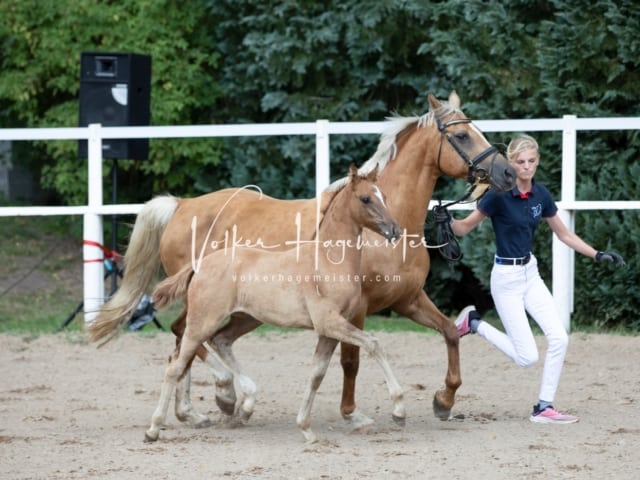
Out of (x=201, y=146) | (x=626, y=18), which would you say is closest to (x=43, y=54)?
(x=201, y=146)

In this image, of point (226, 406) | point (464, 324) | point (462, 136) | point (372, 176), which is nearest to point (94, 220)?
point (226, 406)

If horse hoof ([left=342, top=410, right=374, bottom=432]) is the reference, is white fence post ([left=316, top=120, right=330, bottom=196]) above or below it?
above

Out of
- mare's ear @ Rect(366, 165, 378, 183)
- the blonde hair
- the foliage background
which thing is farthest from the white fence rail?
mare's ear @ Rect(366, 165, 378, 183)

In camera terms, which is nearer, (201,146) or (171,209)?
(171,209)

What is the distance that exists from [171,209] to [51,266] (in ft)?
27.8

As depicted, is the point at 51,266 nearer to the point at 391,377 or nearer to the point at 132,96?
the point at 132,96

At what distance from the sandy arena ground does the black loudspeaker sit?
2.36 meters

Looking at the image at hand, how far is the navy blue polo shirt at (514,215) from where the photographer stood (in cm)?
648

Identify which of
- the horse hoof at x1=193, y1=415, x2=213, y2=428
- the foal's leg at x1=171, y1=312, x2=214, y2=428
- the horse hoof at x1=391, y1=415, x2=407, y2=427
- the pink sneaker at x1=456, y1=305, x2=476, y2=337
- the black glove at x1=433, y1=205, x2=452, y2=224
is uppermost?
the black glove at x1=433, y1=205, x2=452, y2=224

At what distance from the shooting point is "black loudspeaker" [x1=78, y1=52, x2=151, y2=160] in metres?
11.2

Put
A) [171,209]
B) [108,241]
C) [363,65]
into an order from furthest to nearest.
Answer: [108,241] → [363,65] → [171,209]

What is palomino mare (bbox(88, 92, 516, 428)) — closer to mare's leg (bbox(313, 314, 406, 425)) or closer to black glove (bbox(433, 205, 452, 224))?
black glove (bbox(433, 205, 452, 224))

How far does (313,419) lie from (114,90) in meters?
5.44

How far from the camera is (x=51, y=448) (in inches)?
A: 241
